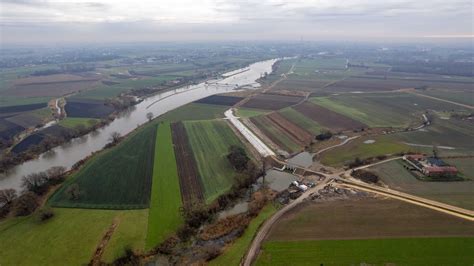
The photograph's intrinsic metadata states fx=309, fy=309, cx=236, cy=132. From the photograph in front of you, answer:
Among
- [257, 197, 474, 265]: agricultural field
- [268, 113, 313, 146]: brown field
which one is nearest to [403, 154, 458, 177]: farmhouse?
[257, 197, 474, 265]: agricultural field

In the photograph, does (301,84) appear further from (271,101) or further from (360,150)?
(360,150)

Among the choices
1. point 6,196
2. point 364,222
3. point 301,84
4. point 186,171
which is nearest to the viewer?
point 364,222

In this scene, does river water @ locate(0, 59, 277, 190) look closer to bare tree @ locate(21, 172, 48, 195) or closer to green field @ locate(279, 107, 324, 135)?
bare tree @ locate(21, 172, 48, 195)

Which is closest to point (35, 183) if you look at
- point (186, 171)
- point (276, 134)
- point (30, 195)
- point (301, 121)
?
point (30, 195)

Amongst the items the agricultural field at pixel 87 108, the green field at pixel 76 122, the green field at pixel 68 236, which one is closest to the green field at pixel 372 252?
the green field at pixel 68 236

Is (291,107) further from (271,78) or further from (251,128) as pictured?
(271,78)

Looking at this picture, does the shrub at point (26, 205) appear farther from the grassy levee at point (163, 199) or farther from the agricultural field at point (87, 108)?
the agricultural field at point (87, 108)
